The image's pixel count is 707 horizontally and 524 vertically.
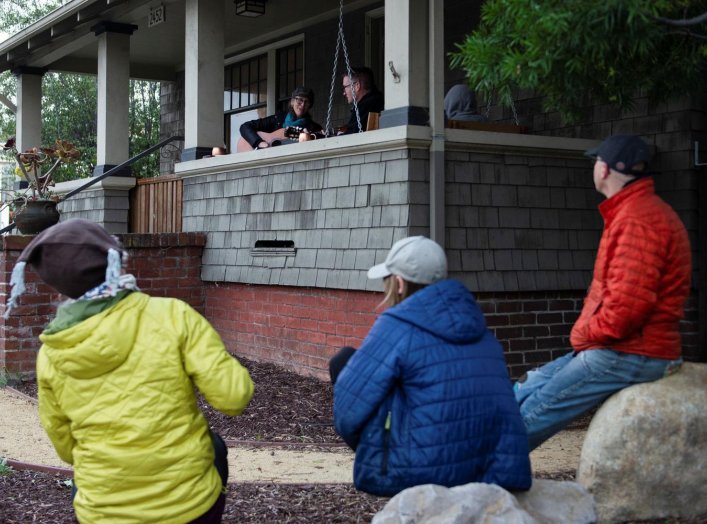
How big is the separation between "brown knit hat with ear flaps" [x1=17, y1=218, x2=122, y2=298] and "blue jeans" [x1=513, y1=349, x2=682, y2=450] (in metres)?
2.18

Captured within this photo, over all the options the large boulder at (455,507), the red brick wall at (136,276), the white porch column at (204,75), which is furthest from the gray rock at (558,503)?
the white porch column at (204,75)

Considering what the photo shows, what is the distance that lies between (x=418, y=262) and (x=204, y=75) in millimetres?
7372

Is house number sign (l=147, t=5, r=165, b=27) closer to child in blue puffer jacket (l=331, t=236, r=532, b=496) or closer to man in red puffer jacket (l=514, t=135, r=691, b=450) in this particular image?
man in red puffer jacket (l=514, t=135, r=691, b=450)

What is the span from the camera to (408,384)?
328 centimetres

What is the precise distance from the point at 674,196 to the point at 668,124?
61 centimetres

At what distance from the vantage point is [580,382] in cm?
422

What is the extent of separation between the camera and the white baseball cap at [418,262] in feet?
11.3

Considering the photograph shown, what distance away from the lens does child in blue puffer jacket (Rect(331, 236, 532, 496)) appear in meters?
3.26

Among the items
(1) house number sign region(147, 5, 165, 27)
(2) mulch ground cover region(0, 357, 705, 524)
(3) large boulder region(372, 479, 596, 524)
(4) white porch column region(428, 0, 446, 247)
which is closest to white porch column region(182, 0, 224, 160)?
(1) house number sign region(147, 5, 165, 27)

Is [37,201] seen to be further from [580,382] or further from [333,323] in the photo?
[580,382]

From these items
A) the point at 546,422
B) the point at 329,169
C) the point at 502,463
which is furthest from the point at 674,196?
the point at 502,463

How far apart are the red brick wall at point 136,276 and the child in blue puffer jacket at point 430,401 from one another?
602cm

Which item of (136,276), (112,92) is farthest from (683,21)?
(112,92)

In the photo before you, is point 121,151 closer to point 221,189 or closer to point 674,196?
point 221,189
